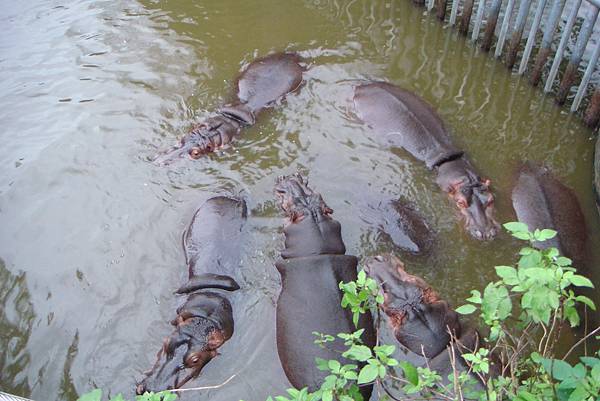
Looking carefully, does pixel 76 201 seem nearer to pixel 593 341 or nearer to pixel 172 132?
pixel 172 132

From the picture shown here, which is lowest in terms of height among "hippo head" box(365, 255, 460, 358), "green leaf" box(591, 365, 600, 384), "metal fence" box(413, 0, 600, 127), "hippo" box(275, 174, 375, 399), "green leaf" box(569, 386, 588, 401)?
"hippo head" box(365, 255, 460, 358)

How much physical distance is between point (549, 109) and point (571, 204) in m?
2.05

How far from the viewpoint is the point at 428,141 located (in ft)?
20.8

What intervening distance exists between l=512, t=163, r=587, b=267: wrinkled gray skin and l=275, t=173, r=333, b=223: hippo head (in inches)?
79.8

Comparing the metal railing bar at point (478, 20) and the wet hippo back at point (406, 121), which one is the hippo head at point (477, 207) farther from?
the metal railing bar at point (478, 20)

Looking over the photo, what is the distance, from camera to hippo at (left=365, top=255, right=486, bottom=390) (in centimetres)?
434

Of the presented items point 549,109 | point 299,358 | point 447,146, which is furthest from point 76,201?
point 549,109

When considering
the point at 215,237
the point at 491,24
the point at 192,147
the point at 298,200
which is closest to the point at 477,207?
the point at 298,200

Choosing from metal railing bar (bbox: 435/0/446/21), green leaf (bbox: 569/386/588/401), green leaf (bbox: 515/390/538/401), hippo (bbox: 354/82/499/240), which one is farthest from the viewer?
metal railing bar (bbox: 435/0/446/21)

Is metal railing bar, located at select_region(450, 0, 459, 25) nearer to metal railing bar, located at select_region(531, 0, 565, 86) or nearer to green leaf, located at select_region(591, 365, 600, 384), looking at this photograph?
metal railing bar, located at select_region(531, 0, 565, 86)

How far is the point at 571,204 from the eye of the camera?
18.5 ft

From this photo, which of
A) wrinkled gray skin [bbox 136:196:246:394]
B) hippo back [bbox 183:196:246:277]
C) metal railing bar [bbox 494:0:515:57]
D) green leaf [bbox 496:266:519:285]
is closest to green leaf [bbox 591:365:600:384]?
green leaf [bbox 496:266:519:285]

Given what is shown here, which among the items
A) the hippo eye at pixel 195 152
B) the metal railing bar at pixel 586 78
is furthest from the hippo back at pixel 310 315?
the metal railing bar at pixel 586 78

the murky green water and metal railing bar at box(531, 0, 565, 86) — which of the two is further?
metal railing bar at box(531, 0, 565, 86)
